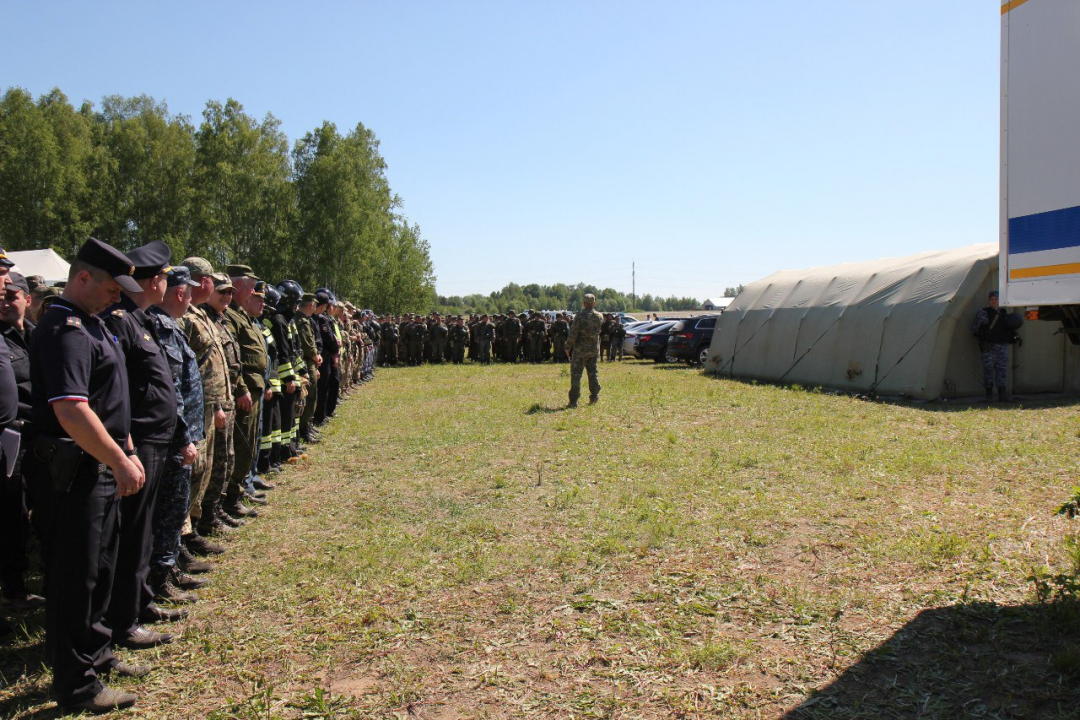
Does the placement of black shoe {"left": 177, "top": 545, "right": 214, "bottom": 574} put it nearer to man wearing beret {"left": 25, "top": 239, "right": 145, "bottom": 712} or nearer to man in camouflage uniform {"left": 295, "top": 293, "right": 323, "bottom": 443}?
man wearing beret {"left": 25, "top": 239, "right": 145, "bottom": 712}

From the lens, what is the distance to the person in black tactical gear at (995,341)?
12.7m

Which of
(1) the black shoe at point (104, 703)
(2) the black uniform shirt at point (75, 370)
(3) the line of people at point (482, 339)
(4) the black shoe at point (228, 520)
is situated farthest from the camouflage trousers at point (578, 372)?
(3) the line of people at point (482, 339)

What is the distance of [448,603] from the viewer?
14.4ft

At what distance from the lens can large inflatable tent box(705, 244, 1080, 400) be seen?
1340 cm

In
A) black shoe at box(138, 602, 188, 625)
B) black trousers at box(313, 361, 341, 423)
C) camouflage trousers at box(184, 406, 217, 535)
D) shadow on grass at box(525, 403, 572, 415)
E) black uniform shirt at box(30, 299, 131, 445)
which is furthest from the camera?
shadow on grass at box(525, 403, 572, 415)

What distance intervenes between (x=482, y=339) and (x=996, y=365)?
54.9 ft

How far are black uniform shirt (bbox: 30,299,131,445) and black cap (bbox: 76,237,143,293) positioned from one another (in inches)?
8.2

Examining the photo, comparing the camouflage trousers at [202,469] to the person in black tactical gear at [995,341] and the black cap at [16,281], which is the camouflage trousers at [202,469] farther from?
the person in black tactical gear at [995,341]

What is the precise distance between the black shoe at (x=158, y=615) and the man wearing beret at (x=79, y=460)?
890 mm

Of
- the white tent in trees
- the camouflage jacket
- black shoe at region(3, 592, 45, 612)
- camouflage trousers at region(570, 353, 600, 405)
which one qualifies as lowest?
black shoe at region(3, 592, 45, 612)

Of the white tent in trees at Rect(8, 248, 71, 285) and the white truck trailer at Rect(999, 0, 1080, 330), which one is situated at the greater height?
the white tent in trees at Rect(8, 248, 71, 285)

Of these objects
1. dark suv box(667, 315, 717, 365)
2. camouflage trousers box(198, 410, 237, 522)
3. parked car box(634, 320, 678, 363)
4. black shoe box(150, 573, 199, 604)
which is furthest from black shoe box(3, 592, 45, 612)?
parked car box(634, 320, 678, 363)

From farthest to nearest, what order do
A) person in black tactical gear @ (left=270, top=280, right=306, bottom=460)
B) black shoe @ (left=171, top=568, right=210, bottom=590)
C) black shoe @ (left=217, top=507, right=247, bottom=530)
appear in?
person in black tactical gear @ (left=270, top=280, right=306, bottom=460) < black shoe @ (left=217, top=507, right=247, bottom=530) < black shoe @ (left=171, top=568, right=210, bottom=590)

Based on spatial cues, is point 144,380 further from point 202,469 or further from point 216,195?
point 216,195
